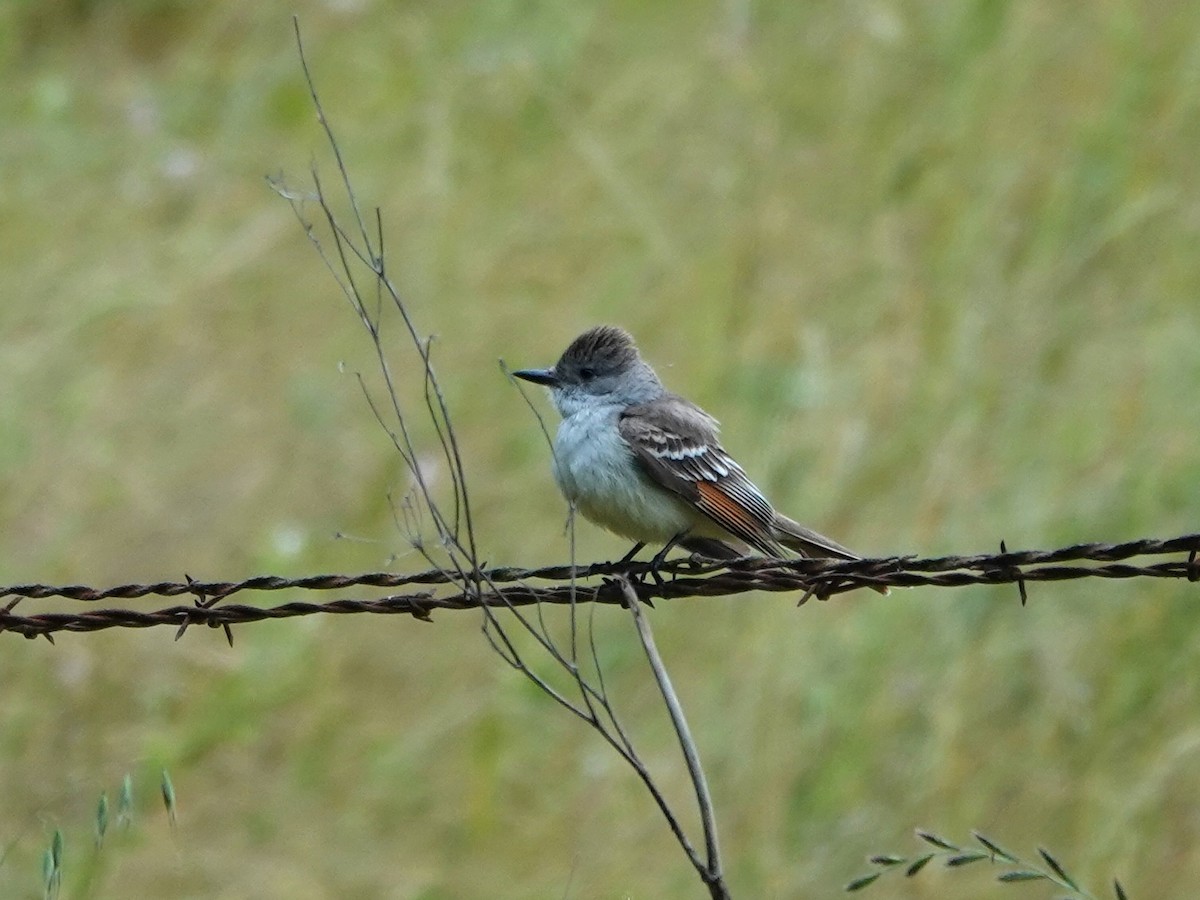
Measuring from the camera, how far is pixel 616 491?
5121 mm

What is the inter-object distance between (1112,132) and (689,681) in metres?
3.51

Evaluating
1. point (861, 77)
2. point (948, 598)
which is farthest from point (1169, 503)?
point (861, 77)

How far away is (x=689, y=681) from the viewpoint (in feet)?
20.5

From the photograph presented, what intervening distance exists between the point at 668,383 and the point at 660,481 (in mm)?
2222

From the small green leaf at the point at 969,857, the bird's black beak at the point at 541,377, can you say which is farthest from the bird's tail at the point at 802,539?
the small green leaf at the point at 969,857

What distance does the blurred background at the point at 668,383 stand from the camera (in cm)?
576

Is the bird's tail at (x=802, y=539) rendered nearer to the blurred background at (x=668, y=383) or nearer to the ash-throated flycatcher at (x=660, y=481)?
the ash-throated flycatcher at (x=660, y=481)

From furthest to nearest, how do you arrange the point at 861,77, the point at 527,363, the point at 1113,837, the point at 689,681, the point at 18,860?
the point at 861,77, the point at 527,363, the point at 689,681, the point at 18,860, the point at 1113,837

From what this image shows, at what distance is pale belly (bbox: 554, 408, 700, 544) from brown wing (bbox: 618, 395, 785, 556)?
1.9 inches

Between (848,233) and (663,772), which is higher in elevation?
(848,233)

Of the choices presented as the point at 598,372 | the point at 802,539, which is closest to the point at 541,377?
the point at 598,372

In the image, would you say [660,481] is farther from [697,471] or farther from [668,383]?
[668,383]

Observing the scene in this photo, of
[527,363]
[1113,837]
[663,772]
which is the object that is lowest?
[1113,837]

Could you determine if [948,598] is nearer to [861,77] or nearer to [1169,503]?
[1169,503]
